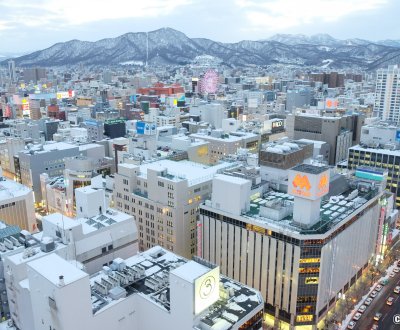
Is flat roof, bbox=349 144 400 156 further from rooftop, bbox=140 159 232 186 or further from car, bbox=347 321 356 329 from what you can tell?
car, bbox=347 321 356 329

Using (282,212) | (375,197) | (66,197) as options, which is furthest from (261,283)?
(66,197)

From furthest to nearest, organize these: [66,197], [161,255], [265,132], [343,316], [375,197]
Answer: [265,132]
[66,197]
[375,197]
[343,316]
[161,255]

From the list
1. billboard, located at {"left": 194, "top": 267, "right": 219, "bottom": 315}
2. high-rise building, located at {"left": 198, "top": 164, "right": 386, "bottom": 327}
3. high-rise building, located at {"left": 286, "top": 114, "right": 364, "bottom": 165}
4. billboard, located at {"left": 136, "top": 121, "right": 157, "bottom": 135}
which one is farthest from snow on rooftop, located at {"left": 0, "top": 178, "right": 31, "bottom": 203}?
high-rise building, located at {"left": 286, "top": 114, "right": 364, "bottom": 165}

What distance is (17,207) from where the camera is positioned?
93.5 meters

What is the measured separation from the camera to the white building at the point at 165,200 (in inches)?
3228

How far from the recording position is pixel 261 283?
71.2m

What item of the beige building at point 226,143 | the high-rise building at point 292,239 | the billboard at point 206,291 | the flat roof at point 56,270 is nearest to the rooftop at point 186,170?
the high-rise building at point 292,239

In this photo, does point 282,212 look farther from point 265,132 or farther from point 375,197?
point 265,132

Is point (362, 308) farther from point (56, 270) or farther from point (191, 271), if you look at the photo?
point (56, 270)

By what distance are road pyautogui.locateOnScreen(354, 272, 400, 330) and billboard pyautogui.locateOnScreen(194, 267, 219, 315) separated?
37111 mm

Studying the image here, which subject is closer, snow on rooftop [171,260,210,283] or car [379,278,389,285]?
snow on rooftop [171,260,210,283]

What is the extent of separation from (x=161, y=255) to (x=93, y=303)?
593 inches

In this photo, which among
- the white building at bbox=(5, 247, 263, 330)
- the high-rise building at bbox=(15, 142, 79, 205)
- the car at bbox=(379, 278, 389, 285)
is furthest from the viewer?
the high-rise building at bbox=(15, 142, 79, 205)

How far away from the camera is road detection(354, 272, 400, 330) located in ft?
236
